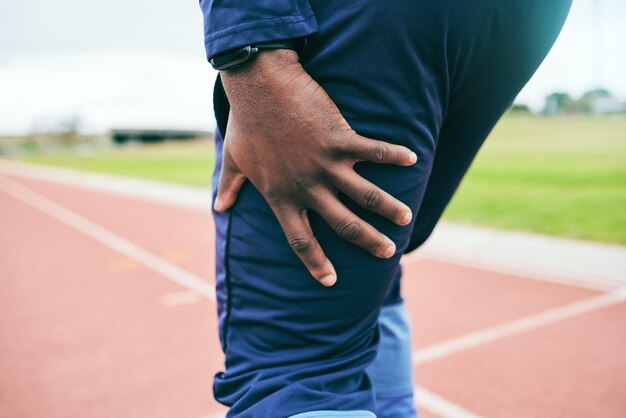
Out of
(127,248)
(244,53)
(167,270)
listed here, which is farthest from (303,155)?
(127,248)

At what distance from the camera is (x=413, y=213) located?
91 cm

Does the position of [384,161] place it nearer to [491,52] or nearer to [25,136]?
[491,52]

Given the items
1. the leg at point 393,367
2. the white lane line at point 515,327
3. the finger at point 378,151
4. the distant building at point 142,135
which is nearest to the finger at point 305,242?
the finger at point 378,151

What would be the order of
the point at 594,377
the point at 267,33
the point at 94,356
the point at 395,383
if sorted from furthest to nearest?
A: the point at 94,356 < the point at 594,377 < the point at 395,383 < the point at 267,33

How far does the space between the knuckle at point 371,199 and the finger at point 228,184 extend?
219 mm

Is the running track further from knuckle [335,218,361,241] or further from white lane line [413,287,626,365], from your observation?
knuckle [335,218,361,241]

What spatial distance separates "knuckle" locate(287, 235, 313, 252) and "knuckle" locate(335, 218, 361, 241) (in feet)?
0.16

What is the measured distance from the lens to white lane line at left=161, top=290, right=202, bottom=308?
4.38m

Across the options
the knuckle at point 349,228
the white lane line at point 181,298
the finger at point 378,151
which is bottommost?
the white lane line at point 181,298

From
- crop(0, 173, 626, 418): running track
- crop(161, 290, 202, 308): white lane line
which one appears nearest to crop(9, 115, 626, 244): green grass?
crop(0, 173, 626, 418): running track

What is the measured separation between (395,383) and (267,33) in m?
0.83

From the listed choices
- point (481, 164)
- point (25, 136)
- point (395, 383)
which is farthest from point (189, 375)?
point (25, 136)

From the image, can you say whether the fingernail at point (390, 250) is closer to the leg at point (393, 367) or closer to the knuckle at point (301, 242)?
the knuckle at point (301, 242)

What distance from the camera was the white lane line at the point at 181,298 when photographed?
173 inches
